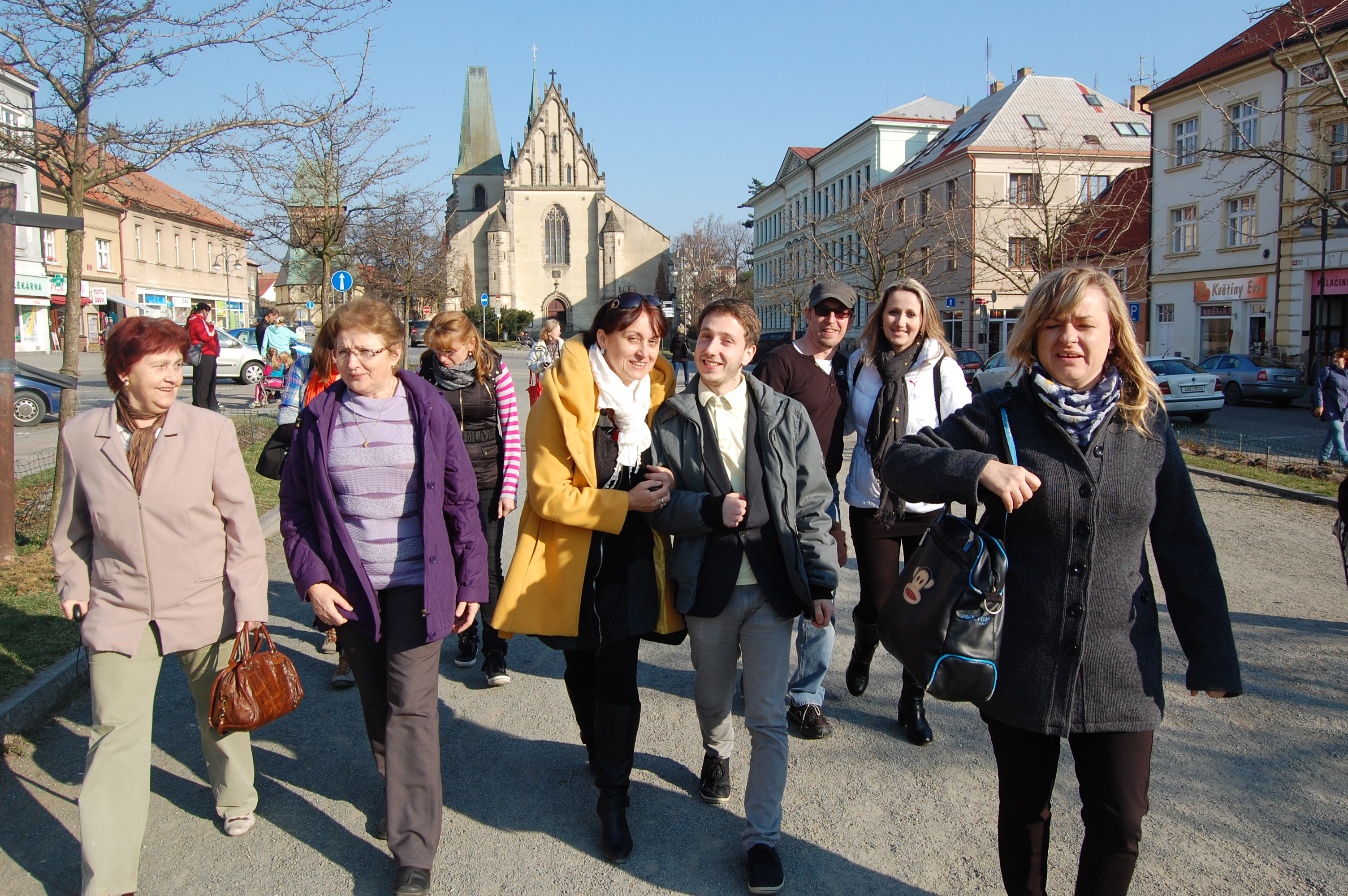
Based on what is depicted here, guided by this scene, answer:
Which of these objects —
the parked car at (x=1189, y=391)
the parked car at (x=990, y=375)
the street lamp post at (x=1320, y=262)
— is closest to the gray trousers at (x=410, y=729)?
the parked car at (x=1189, y=391)

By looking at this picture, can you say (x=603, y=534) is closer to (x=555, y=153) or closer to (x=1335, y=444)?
(x=1335, y=444)

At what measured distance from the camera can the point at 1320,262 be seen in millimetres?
28859

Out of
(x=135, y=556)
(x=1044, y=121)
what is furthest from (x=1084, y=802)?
(x=1044, y=121)

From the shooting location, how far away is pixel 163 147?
23.6 feet

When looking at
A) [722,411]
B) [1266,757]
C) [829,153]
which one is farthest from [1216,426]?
[829,153]

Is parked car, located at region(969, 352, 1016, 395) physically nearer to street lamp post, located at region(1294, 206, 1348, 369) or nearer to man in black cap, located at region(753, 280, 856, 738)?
street lamp post, located at region(1294, 206, 1348, 369)

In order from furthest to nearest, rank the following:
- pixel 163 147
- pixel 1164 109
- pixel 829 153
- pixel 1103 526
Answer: pixel 829 153
pixel 1164 109
pixel 163 147
pixel 1103 526

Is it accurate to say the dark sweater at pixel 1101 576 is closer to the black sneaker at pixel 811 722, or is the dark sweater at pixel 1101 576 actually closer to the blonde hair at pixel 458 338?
the black sneaker at pixel 811 722

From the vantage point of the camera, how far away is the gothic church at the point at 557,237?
76562mm

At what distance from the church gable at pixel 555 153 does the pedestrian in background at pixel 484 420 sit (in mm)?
75594

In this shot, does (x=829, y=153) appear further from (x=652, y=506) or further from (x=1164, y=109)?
(x=652, y=506)

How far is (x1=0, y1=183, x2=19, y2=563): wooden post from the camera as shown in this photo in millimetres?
6145

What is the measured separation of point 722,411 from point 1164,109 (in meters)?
38.6

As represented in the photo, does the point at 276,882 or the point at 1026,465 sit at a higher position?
the point at 1026,465
